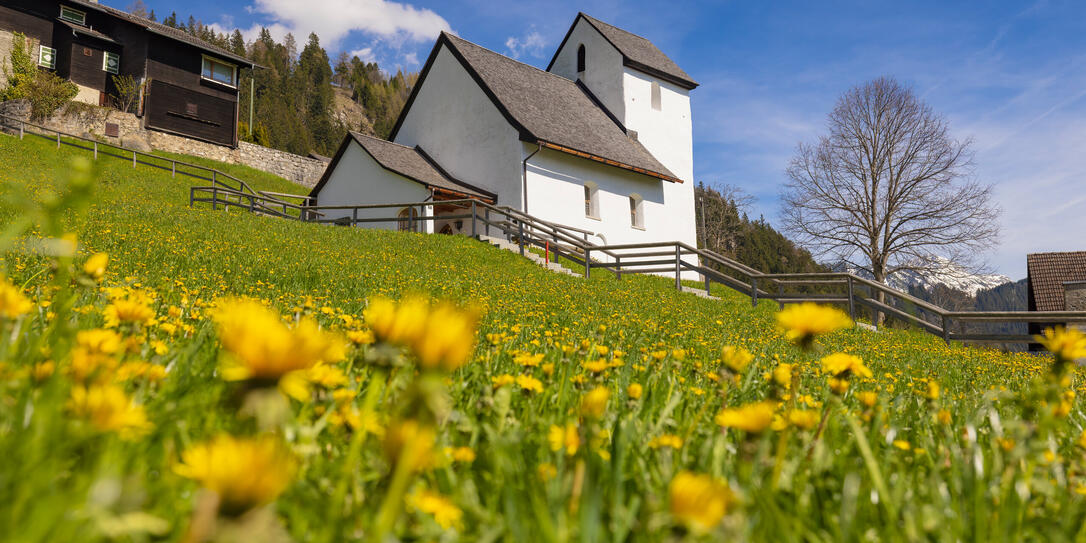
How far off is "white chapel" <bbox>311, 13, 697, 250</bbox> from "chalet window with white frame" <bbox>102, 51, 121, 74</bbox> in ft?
77.1

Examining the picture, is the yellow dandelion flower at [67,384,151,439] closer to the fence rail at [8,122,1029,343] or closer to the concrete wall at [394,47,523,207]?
the fence rail at [8,122,1029,343]

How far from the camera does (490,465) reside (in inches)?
55.9

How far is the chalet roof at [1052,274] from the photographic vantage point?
2841 centimetres

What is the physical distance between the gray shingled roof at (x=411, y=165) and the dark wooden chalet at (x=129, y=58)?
825 inches

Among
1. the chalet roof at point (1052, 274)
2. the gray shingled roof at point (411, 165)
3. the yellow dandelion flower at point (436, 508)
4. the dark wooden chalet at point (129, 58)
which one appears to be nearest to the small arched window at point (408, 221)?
the gray shingled roof at point (411, 165)

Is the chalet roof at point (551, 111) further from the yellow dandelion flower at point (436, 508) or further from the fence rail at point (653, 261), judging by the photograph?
the yellow dandelion flower at point (436, 508)

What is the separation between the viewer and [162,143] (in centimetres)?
3531

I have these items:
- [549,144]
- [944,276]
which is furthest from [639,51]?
[944,276]

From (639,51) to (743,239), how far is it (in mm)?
50673

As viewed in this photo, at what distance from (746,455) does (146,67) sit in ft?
148

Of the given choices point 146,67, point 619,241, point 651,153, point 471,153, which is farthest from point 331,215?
point 146,67

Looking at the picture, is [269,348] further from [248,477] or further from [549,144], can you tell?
[549,144]

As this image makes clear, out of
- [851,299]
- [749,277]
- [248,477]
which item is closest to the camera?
[248,477]

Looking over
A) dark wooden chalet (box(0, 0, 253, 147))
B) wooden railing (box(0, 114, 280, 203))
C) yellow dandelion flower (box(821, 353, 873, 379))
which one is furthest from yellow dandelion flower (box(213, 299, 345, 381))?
dark wooden chalet (box(0, 0, 253, 147))
